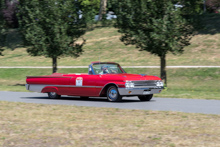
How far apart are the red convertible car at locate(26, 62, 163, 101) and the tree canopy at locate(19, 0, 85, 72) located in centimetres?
1111

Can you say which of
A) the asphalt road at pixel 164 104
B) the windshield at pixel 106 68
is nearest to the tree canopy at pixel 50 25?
the windshield at pixel 106 68

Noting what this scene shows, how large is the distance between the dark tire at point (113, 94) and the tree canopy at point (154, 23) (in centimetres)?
850

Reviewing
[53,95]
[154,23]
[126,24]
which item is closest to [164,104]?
[53,95]

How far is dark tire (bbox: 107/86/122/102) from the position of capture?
14547mm

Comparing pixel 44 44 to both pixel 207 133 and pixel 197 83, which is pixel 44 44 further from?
pixel 207 133

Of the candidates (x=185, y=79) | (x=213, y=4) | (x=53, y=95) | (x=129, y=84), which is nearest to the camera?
(x=129, y=84)

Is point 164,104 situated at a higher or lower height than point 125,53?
lower

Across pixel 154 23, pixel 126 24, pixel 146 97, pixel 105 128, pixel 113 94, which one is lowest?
pixel 105 128

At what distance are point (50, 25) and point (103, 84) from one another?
45.3 ft

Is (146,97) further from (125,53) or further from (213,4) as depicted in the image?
(213,4)

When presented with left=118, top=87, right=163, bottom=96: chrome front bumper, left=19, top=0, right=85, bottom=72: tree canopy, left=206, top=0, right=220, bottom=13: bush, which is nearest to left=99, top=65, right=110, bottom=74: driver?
left=118, top=87, right=163, bottom=96: chrome front bumper

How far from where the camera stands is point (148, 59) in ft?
129

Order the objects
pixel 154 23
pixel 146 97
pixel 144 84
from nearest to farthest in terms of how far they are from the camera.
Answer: pixel 144 84 < pixel 146 97 < pixel 154 23

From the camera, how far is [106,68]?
15508mm
